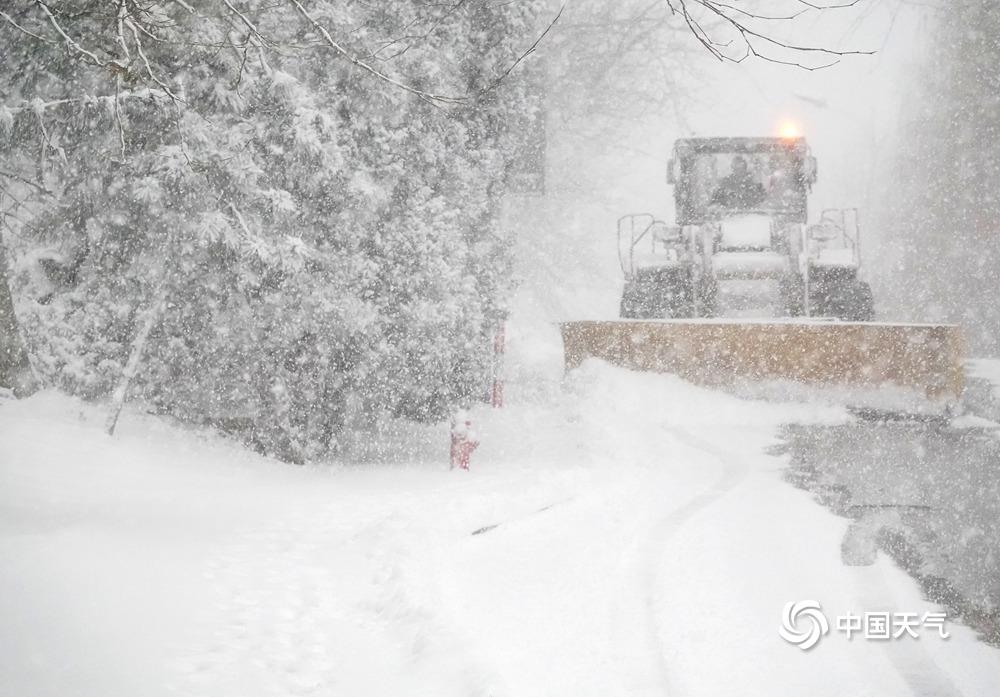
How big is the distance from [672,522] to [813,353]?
5608mm

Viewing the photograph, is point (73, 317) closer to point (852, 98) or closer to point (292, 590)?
point (292, 590)

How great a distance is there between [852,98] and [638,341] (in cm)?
3074

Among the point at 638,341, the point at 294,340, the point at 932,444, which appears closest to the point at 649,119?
the point at 638,341

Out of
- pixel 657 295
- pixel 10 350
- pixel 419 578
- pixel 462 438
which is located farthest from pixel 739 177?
pixel 419 578

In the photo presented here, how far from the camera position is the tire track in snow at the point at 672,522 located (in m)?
3.63

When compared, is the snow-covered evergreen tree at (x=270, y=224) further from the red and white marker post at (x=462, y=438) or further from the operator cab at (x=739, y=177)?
the operator cab at (x=739, y=177)

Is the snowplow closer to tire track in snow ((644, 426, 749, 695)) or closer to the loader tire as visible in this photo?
the loader tire

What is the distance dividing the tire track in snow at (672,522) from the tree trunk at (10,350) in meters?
5.29

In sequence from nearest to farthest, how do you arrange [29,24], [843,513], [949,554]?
[949,554] < [843,513] < [29,24]

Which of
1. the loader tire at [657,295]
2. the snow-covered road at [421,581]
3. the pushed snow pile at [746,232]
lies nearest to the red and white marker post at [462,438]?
the snow-covered road at [421,581]

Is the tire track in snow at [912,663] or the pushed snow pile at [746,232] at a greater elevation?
the pushed snow pile at [746,232]

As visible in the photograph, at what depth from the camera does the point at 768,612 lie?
399 cm

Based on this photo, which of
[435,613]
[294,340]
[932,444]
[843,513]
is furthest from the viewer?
[932,444]

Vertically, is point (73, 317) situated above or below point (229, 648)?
above
